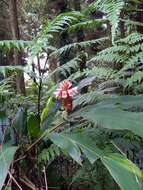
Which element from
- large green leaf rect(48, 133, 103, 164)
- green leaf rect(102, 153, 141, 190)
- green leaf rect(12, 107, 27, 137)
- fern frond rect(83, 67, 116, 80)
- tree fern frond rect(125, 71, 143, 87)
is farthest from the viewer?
fern frond rect(83, 67, 116, 80)

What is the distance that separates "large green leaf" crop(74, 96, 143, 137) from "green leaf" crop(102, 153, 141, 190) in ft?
0.48

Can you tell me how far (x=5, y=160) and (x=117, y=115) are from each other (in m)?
0.56

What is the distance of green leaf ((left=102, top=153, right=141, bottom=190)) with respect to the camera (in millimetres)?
1546

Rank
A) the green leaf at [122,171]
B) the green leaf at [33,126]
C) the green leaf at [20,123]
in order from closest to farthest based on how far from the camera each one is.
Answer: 1. the green leaf at [122,171]
2. the green leaf at [33,126]
3. the green leaf at [20,123]

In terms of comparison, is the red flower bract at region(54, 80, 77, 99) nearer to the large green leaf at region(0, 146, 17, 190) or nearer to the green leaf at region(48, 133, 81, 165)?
the green leaf at region(48, 133, 81, 165)

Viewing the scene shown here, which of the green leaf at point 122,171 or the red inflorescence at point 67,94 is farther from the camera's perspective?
the red inflorescence at point 67,94

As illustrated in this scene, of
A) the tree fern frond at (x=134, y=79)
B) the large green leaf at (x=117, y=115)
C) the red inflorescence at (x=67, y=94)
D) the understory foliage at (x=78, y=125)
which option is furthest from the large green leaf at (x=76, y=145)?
the tree fern frond at (x=134, y=79)

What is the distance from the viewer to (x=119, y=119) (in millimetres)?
1905

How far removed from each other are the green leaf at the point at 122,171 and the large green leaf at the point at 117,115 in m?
0.15

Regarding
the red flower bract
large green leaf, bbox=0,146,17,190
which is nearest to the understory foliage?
large green leaf, bbox=0,146,17,190

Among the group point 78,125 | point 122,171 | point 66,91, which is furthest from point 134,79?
point 122,171

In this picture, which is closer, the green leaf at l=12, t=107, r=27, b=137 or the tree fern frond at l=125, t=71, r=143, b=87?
the green leaf at l=12, t=107, r=27, b=137

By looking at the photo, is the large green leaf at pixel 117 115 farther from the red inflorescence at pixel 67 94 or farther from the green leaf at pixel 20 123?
the green leaf at pixel 20 123

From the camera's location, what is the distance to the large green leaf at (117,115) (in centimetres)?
184
